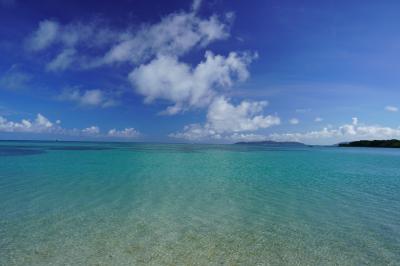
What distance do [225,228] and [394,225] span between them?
6.11 meters

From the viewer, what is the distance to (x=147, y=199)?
44.1ft

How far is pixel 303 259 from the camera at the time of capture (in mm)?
7070

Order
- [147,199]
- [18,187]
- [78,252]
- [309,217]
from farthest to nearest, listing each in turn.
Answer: [18,187]
[147,199]
[309,217]
[78,252]

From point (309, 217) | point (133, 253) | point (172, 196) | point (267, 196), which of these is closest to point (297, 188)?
point (267, 196)

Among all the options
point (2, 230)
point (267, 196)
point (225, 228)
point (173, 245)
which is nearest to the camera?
point (173, 245)

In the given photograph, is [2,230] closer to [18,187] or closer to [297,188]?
[18,187]

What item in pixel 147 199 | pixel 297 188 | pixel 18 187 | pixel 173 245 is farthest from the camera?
pixel 297 188

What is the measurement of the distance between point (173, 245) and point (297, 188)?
469 inches

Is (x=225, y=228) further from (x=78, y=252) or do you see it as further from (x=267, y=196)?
(x=267, y=196)

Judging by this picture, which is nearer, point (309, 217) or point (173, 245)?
point (173, 245)

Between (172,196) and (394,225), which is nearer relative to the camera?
(394,225)

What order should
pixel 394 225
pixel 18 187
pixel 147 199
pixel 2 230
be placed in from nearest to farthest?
1. pixel 2 230
2. pixel 394 225
3. pixel 147 199
4. pixel 18 187

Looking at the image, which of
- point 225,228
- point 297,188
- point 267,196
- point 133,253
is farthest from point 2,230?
point 297,188

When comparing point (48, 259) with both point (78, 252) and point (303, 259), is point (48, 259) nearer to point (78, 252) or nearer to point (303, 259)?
point (78, 252)
